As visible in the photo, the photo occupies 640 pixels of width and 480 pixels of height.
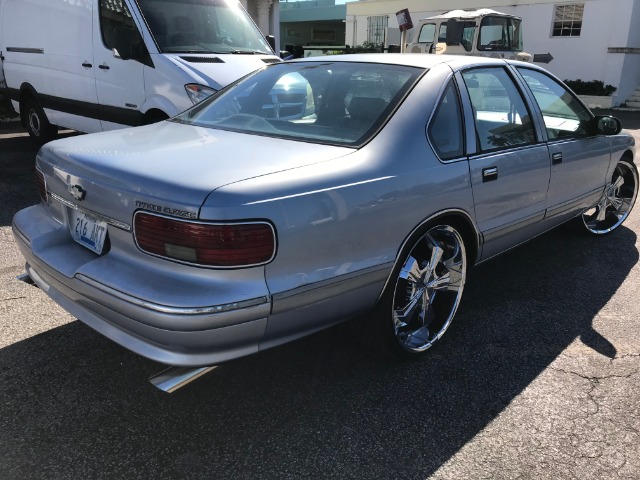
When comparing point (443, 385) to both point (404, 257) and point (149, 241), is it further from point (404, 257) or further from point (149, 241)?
point (149, 241)

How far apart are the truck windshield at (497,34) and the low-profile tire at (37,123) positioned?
1071 centimetres

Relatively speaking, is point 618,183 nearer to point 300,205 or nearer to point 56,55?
point 300,205

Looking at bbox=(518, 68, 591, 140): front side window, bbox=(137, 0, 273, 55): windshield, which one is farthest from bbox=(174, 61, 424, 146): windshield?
bbox=(137, 0, 273, 55): windshield

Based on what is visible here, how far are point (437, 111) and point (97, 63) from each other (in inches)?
196

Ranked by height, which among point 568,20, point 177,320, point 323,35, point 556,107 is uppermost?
point 323,35

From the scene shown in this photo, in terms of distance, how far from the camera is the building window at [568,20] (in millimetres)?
19417

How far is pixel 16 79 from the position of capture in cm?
820

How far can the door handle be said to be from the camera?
3062 mm

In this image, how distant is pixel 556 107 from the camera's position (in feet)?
13.4

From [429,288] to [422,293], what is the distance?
7 centimetres

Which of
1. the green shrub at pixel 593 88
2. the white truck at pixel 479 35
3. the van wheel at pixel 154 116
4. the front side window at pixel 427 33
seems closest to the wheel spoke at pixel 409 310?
the van wheel at pixel 154 116

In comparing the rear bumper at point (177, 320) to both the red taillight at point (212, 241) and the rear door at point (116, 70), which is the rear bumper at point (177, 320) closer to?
the red taillight at point (212, 241)

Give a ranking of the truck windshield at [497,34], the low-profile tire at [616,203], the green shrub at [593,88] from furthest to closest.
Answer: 1. the green shrub at [593,88]
2. the truck windshield at [497,34]
3. the low-profile tire at [616,203]

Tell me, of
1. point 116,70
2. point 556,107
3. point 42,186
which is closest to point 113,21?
point 116,70
